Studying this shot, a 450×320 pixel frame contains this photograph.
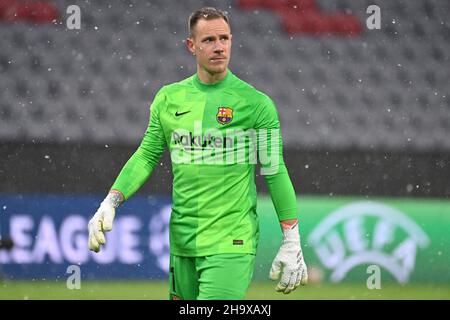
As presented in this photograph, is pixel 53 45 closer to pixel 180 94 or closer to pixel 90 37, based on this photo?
pixel 90 37

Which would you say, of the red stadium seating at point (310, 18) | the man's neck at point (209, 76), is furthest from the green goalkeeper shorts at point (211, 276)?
the red stadium seating at point (310, 18)

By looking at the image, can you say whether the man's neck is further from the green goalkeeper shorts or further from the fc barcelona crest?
the green goalkeeper shorts

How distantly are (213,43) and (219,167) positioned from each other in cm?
58

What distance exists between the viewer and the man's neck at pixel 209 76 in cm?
483

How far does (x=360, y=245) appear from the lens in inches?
339

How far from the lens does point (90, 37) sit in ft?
31.8

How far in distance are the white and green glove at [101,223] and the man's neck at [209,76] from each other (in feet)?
2.29

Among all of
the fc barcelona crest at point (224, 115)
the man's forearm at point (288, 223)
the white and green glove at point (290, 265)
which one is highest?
the fc barcelona crest at point (224, 115)

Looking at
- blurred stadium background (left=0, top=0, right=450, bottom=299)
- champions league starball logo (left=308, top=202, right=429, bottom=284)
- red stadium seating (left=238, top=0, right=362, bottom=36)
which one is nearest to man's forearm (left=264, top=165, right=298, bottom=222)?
blurred stadium background (left=0, top=0, right=450, bottom=299)

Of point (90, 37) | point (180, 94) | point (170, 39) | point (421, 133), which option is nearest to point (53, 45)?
point (90, 37)

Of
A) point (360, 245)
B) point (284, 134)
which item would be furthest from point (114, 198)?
point (284, 134)

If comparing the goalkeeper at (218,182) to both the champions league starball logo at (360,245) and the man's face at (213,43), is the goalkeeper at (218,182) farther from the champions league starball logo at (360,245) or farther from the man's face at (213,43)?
the champions league starball logo at (360,245)

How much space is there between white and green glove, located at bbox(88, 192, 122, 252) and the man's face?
78 cm

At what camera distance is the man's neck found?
4832 mm
